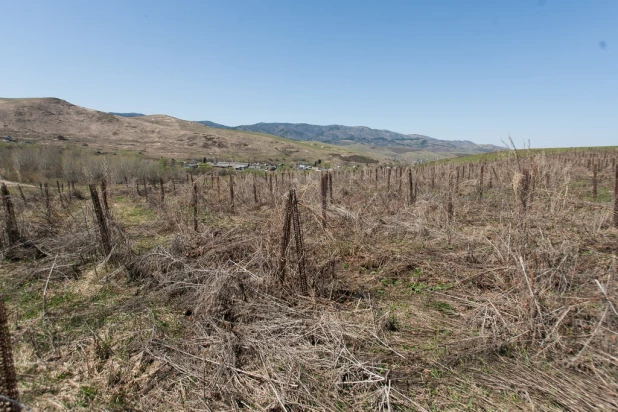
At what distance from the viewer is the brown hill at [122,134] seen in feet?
221

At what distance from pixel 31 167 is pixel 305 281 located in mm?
32878

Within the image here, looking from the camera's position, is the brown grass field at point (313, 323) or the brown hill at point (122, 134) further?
the brown hill at point (122, 134)

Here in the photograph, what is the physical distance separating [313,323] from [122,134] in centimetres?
9186

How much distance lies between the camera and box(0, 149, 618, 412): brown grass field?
2.83 metres

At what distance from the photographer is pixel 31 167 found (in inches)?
1048

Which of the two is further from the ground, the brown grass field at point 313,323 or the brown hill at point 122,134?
the brown hill at point 122,134

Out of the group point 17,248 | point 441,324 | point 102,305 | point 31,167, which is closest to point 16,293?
point 102,305

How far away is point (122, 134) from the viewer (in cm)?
7931

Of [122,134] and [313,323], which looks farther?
[122,134]

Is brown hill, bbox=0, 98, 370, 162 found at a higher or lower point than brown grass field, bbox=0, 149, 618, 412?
higher

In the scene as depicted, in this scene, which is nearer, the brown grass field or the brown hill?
the brown grass field

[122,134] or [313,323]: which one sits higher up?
[122,134]

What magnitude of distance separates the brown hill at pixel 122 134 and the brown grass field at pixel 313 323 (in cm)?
6181

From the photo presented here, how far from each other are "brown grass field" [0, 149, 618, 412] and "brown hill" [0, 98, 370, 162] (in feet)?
203
